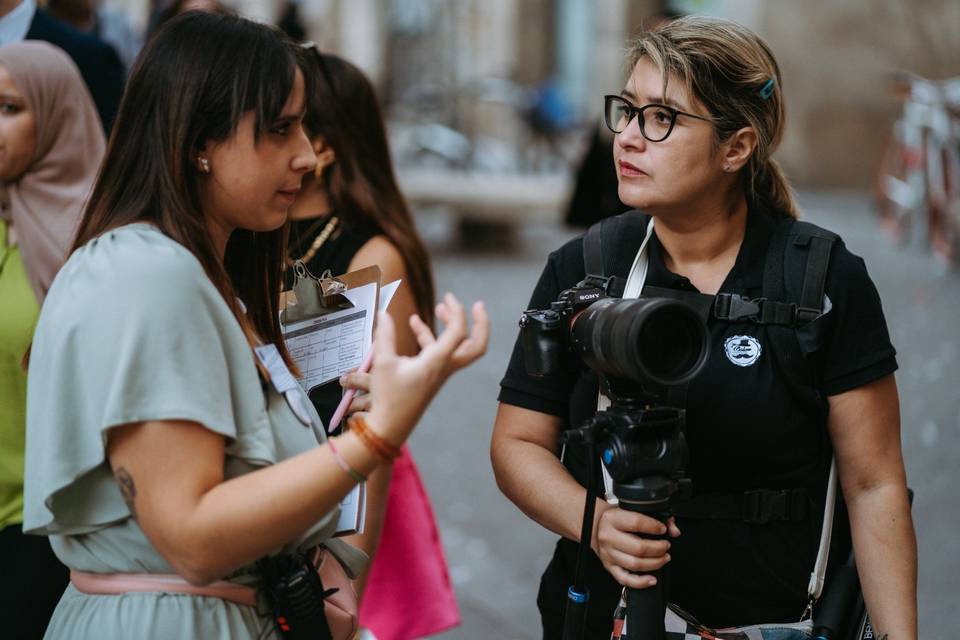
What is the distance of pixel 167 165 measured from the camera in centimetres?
177

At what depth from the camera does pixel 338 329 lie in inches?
86.5

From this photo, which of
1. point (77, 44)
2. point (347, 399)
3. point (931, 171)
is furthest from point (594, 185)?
point (931, 171)

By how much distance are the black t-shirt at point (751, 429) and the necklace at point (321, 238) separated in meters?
0.94

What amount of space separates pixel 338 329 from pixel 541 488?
0.52 metres

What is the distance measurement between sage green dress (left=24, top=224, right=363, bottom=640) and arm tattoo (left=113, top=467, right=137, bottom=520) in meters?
0.04

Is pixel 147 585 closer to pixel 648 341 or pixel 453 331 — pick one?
pixel 453 331

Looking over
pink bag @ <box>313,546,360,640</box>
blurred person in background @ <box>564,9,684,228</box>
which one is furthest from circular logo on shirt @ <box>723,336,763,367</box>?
blurred person in background @ <box>564,9,684,228</box>

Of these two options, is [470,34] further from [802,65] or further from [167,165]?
[167,165]

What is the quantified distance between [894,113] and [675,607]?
11.1m

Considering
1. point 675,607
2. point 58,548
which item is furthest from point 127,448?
point 675,607

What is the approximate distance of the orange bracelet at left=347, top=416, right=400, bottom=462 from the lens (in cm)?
165

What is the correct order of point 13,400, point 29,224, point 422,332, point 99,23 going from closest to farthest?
point 422,332 < point 13,400 < point 29,224 < point 99,23

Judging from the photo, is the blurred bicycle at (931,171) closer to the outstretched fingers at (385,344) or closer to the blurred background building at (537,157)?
the blurred background building at (537,157)

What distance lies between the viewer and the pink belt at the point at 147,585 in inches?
70.3
